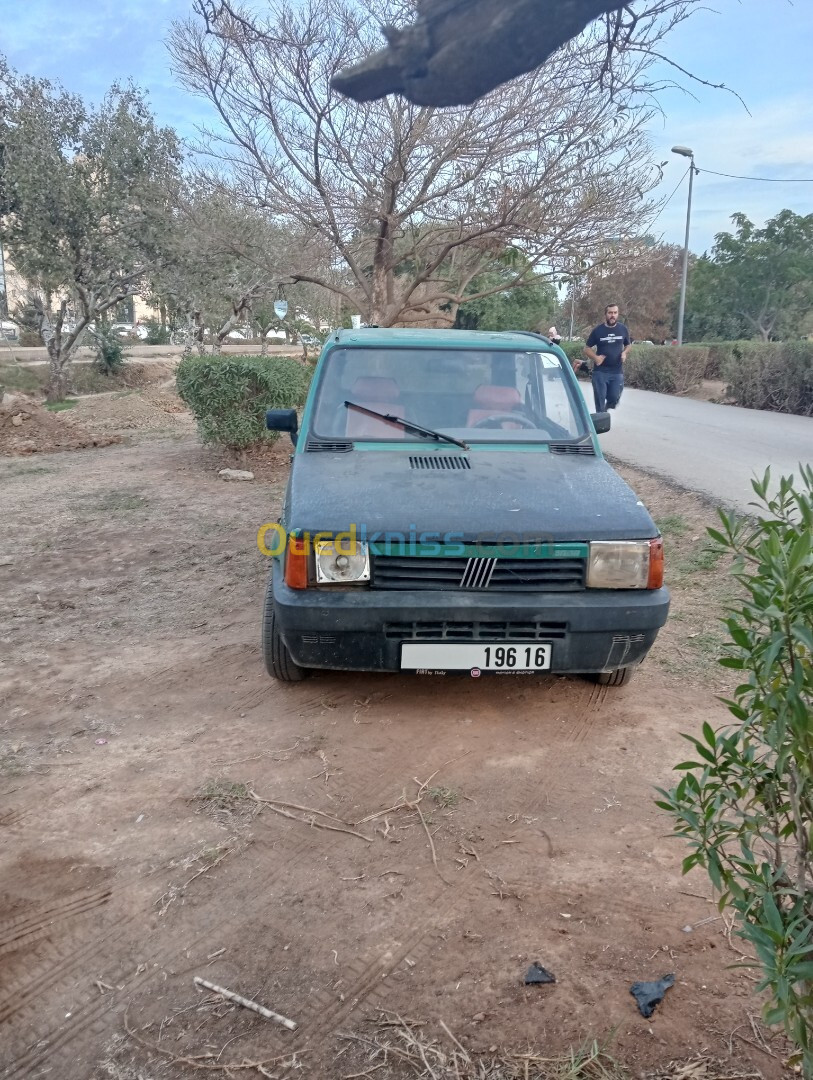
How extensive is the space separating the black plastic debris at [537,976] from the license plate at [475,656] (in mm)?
1433

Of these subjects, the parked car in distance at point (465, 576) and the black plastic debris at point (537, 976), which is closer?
the black plastic debris at point (537, 976)

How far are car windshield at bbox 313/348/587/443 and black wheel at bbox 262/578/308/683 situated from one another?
1.11m

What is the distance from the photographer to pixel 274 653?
4.06m

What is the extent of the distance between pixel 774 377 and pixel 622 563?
17.6 meters

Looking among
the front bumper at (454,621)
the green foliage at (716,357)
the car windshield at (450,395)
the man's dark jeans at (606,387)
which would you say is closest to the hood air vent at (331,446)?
the car windshield at (450,395)

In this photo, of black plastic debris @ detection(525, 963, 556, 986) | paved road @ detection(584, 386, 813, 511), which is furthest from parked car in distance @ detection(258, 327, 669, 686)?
paved road @ detection(584, 386, 813, 511)

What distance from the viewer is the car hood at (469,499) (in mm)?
3582

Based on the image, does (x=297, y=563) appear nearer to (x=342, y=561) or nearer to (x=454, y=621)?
(x=342, y=561)

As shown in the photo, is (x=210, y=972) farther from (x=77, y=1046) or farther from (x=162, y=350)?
(x=162, y=350)

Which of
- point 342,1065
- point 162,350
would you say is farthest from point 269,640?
point 162,350

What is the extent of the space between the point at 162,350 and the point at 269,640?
41.0m

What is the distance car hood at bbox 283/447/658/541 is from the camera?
11.8ft

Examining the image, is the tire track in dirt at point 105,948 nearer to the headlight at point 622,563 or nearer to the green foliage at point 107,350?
the headlight at point 622,563

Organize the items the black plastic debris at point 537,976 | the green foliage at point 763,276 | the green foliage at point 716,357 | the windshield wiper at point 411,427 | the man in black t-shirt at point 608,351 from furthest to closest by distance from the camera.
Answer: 1. the green foliage at point 763,276
2. the green foliage at point 716,357
3. the man in black t-shirt at point 608,351
4. the windshield wiper at point 411,427
5. the black plastic debris at point 537,976
